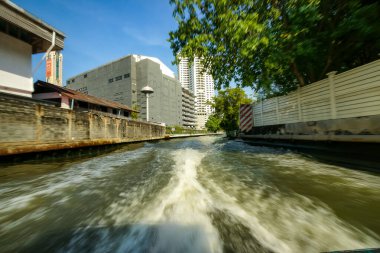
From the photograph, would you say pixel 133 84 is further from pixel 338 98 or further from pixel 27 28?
pixel 338 98

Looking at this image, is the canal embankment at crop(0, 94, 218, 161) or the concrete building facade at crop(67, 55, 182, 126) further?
the concrete building facade at crop(67, 55, 182, 126)

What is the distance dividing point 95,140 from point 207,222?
11440 mm

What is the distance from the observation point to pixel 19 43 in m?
13.9

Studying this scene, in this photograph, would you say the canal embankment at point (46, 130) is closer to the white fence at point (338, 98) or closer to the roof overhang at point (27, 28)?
the roof overhang at point (27, 28)

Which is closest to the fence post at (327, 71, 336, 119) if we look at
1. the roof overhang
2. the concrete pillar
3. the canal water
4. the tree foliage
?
the tree foliage

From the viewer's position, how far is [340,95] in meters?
5.74

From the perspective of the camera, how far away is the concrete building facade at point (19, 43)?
11949mm

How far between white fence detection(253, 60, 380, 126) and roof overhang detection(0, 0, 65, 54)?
17961mm

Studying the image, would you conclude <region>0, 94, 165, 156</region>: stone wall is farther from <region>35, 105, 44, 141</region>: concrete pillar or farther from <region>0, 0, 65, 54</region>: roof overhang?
<region>0, 0, 65, 54</region>: roof overhang

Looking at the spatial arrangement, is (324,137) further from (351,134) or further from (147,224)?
(147,224)

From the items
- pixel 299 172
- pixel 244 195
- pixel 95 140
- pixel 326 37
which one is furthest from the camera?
pixel 95 140

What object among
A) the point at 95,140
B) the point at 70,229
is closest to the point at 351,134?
the point at 70,229

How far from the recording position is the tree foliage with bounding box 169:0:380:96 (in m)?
5.43

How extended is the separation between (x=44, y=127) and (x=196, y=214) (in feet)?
29.5
